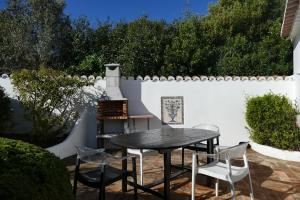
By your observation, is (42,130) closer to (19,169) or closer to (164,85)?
(164,85)

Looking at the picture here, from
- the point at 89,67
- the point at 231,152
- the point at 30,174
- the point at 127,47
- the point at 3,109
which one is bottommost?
the point at 231,152

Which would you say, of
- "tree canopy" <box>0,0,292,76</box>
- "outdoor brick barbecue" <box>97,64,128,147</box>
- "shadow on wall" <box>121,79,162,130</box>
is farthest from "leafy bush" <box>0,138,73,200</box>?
"tree canopy" <box>0,0,292,76</box>

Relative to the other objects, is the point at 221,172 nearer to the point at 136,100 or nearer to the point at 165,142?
the point at 165,142

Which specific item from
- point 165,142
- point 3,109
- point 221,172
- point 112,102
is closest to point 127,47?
point 112,102

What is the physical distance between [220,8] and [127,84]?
12519 millimetres

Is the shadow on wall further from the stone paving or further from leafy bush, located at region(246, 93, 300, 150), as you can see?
leafy bush, located at region(246, 93, 300, 150)

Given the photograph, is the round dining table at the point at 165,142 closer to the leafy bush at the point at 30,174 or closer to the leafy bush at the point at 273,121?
the leafy bush at the point at 30,174

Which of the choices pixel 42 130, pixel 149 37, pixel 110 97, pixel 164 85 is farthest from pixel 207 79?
pixel 149 37

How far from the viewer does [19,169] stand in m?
2.39

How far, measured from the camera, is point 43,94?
8492mm

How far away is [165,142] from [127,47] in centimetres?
1051

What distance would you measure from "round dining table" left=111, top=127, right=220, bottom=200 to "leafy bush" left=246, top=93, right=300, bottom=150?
339cm

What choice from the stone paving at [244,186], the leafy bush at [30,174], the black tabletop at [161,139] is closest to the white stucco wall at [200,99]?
the stone paving at [244,186]

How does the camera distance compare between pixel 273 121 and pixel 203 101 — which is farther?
pixel 203 101
